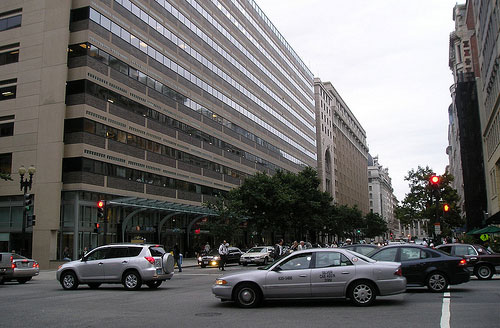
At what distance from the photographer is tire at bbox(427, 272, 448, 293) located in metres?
14.6

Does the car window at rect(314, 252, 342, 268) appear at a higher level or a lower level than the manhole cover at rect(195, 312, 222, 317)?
higher

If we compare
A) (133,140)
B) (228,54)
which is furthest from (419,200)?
(133,140)

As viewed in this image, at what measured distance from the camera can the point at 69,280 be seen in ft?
57.9

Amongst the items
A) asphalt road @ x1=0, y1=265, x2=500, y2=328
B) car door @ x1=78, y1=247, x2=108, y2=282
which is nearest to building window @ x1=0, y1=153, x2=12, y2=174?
car door @ x1=78, y1=247, x2=108, y2=282

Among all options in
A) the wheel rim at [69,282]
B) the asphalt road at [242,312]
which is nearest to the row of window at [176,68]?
the wheel rim at [69,282]

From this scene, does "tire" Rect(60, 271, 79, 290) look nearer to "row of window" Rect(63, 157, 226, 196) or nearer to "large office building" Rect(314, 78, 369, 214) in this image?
"row of window" Rect(63, 157, 226, 196)

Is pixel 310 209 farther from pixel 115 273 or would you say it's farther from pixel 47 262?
pixel 115 273

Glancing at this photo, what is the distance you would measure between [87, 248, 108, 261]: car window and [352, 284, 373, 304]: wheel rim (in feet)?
31.8

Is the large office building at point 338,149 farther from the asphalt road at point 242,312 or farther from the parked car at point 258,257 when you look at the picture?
the asphalt road at point 242,312

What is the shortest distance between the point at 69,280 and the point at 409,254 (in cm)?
1203

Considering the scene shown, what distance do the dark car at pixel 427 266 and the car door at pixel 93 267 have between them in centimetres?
941

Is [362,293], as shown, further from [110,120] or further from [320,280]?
[110,120]

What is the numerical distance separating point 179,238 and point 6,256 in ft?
101

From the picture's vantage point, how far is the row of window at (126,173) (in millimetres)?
37969
